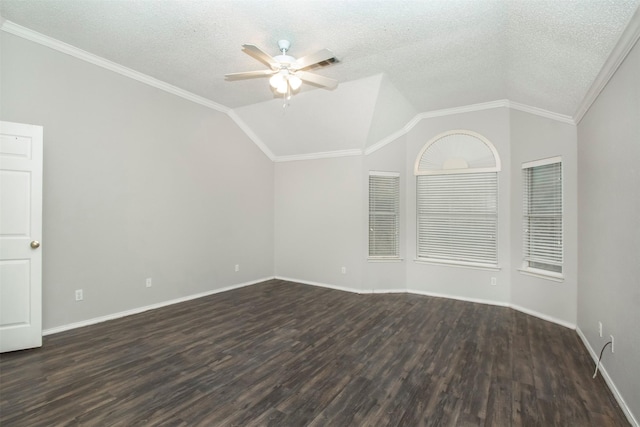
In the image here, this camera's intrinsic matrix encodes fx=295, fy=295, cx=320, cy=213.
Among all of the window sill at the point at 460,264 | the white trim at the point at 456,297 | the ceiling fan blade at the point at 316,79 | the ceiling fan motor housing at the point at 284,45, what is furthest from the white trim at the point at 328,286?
the ceiling fan motor housing at the point at 284,45

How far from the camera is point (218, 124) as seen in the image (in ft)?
16.6

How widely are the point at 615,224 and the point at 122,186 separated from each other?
519 cm

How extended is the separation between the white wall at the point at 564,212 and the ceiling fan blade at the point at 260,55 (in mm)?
3622

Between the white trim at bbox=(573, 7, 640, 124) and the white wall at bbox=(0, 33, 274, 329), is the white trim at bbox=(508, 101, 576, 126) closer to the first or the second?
the white trim at bbox=(573, 7, 640, 124)

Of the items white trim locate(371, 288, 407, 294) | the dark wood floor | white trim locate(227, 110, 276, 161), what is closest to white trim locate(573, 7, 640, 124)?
the dark wood floor

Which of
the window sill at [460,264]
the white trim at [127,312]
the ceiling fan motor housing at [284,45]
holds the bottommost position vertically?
the white trim at [127,312]

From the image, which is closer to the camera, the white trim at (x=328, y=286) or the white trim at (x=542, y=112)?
the white trim at (x=542, y=112)

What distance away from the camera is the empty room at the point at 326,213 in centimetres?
224

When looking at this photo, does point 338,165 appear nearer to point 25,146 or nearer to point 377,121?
point 377,121

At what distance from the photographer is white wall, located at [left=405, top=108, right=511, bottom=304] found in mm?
4504

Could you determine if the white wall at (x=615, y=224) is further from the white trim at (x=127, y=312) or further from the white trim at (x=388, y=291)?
the white trim at (x=127, y=312)

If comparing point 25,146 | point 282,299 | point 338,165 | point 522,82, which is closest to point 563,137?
point 522,82

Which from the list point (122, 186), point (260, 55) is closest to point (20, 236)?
point (122, 186)

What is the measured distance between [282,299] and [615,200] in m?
4.12
